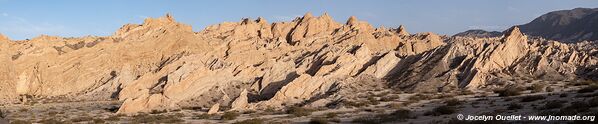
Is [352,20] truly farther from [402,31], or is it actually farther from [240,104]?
[240,104]

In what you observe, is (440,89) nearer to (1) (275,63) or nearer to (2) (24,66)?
(1) (275,63)

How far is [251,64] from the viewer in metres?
61.8

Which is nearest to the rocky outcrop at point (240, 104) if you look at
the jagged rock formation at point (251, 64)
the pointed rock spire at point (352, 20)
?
the jagged rock formation at point (251, 64)

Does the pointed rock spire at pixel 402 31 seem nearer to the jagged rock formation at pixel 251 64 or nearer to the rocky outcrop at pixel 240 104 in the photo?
the jagged rock formation at pixel 251 64

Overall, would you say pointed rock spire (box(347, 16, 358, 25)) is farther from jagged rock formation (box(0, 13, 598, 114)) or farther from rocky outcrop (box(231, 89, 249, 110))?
rocky outcrop (box(231, 89, 249, 110))

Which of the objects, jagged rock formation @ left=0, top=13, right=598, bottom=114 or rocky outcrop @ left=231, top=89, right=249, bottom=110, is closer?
rocky outcrop @ left=231, top=89, right=249, bottom=110

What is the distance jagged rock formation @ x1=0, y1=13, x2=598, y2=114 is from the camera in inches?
1993

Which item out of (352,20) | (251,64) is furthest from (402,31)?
(251,64)

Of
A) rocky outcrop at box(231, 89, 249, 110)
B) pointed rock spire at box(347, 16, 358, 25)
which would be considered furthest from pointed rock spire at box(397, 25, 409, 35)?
rocky outcrop at box(231, 89, 249, 110)

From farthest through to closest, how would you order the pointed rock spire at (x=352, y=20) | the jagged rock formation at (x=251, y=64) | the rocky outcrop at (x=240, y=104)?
the pointed rock spire at (x=352, y=20) < the jagged rock formation at (x=251, y=64) < the rocky outcrop at (x=240, y=104)

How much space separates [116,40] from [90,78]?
7.85 metres

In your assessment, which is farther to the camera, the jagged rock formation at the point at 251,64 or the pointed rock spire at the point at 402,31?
the pointed rock spire at the point at 402,31

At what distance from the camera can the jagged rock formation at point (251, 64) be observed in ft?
166

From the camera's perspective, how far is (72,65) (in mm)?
65812
